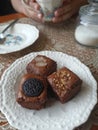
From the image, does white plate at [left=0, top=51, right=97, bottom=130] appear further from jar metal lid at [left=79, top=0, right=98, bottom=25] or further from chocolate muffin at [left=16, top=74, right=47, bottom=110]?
jar metal lid at [left=79, top=0, right=98, bottom=25]

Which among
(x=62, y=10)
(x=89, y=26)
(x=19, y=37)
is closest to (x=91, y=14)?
(x=89, y=26)

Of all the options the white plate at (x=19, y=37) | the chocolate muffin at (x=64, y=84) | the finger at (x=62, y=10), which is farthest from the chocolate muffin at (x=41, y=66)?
the finger at (x=62, y=10)

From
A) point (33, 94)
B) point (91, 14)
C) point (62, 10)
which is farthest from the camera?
point (62, 10)

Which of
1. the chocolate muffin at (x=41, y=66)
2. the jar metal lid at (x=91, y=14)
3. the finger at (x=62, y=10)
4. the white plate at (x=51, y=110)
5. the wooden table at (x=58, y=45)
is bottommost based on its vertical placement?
the wooden table at (x=58, y=45)

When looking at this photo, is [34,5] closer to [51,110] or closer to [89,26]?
[89,26]

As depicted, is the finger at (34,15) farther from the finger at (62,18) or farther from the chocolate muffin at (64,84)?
the chocolate muffin at (64,84)

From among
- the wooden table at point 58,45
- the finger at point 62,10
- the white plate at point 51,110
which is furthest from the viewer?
the finger at point 62,10

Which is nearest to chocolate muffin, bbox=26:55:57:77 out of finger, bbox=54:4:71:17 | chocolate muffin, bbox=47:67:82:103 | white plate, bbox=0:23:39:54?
chocolate muffin, bbox=47:67:82:103
